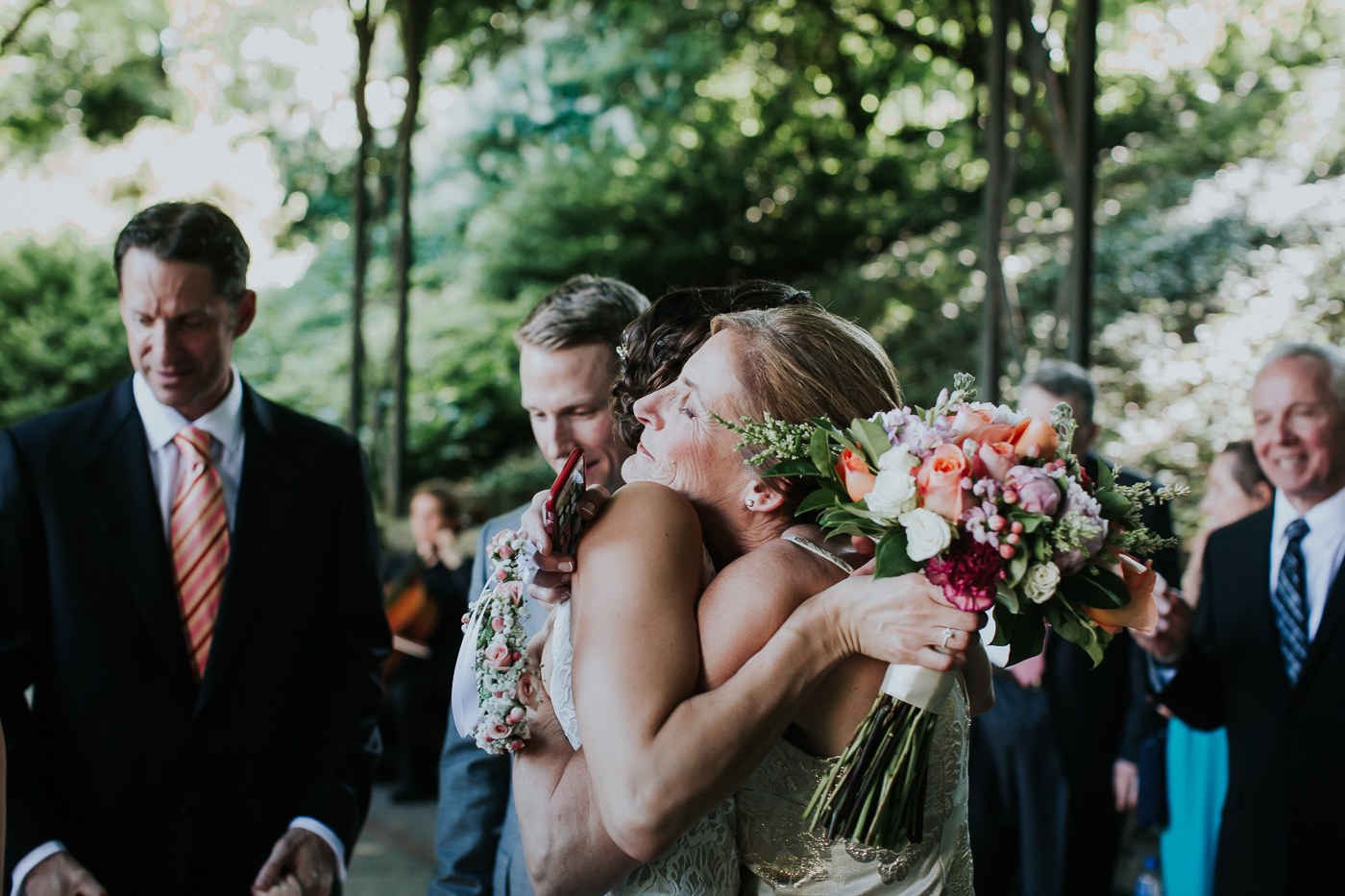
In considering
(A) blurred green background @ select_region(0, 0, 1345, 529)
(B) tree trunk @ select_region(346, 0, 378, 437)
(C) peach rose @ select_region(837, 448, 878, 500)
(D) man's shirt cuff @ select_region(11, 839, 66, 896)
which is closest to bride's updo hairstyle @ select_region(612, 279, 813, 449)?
(C) peach rose @ select_region(837, 448, 878, 500)

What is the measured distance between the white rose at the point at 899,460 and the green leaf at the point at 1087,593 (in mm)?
282

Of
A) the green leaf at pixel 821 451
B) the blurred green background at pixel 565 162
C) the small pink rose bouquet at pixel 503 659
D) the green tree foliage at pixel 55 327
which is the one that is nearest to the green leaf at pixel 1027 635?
the green leaf at pixel 821 451

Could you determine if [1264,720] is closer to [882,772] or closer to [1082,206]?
[882,772]

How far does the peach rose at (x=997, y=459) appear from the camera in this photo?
1.37 metres

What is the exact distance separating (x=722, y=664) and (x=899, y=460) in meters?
0.36

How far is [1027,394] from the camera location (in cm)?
420

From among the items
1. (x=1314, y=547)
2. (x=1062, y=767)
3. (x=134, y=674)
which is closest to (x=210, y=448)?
(x=134, y=674)

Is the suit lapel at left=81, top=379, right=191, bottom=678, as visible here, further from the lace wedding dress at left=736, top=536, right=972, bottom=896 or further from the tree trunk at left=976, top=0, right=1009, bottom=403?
the tree trunk at left=976, top=0, right=1009, bottom=403

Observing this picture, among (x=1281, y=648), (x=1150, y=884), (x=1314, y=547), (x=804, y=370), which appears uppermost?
(x=804, y=370)

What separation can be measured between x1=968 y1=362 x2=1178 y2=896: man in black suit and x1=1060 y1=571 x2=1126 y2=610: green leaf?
3026 mm

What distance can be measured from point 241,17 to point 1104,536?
15.1 meters

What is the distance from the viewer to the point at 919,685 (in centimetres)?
136

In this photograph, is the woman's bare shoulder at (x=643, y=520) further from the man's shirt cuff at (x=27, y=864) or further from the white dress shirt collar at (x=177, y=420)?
the man's shirt cuff at (x=27, y=864)

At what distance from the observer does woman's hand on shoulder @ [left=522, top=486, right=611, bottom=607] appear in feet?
4.66
